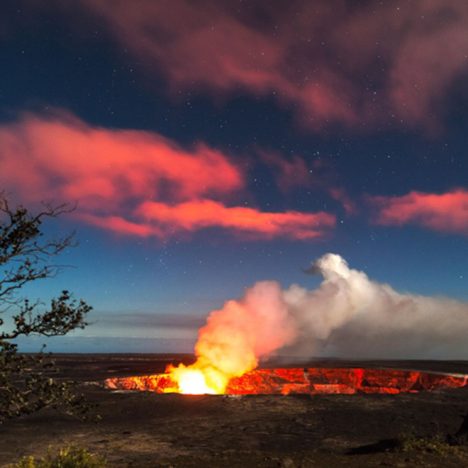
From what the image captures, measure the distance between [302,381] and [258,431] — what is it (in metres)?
38.1

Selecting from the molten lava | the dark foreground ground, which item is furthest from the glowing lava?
the dark foreground ground

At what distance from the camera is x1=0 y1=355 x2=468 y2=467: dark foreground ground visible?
52.2 ft

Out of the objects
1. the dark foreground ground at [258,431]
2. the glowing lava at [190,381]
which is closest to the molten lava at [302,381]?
the glowing lava at [190,381]

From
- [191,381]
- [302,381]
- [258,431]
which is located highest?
[258,431]

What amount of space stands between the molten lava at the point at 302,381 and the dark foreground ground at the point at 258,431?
54.8 feet

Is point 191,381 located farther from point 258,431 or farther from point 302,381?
point 258,431

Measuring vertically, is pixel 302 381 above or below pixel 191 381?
below

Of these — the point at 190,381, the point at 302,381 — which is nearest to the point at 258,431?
the point at 190,381

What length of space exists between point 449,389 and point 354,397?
32.3 ft

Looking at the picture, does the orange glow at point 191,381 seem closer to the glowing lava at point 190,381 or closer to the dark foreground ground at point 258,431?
the glowing lava at point 190,381

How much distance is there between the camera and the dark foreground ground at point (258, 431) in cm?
1592

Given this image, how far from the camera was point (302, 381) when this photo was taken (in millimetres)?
60281

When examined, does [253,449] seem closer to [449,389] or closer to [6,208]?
[6,208]

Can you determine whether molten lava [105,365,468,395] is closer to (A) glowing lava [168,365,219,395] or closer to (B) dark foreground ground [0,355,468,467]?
(A) glowing lava [168,365,219,395]
